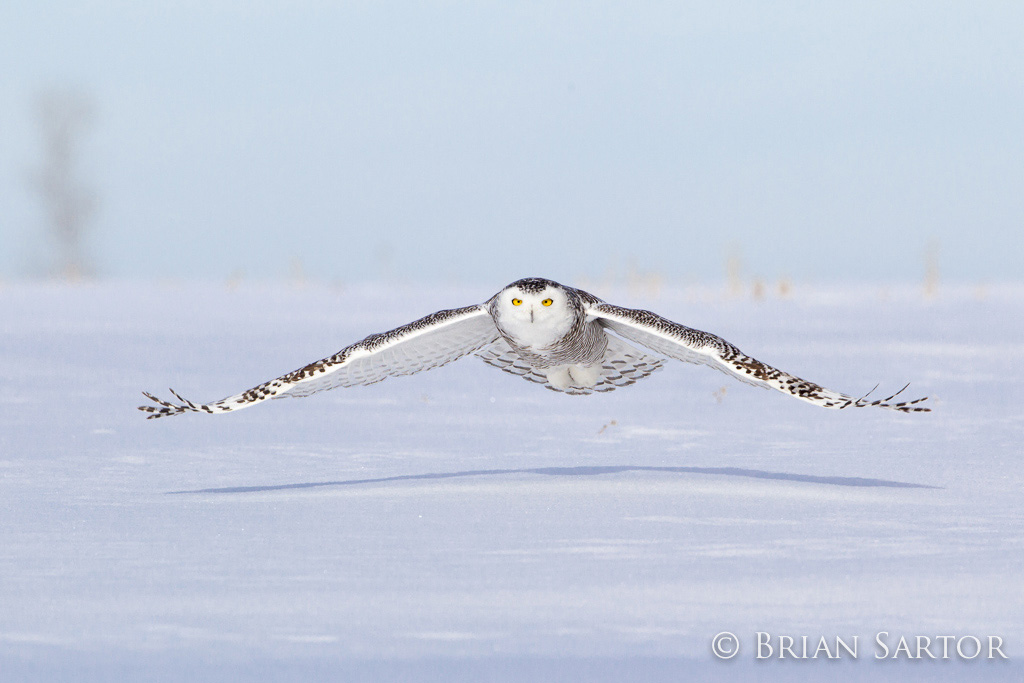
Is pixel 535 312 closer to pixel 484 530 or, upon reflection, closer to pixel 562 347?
pixel 562 347

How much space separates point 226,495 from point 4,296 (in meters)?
13.8

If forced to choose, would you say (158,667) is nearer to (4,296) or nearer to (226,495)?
(226,495)

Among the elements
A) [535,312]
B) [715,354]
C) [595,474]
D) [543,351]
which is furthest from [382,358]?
[715,354]

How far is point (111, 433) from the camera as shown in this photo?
9.48 metres

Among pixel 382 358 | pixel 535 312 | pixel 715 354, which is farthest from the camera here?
pixel 382 358

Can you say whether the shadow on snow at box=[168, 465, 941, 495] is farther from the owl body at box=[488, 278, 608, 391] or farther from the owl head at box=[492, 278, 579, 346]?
the owl head at box=[492, 278, 579, 346]

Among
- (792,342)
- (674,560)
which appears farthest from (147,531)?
(792,342)

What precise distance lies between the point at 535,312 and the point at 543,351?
392 mm

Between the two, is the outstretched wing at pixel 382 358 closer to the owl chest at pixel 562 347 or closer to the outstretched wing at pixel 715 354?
the owl chest at pixel 562 347

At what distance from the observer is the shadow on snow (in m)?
7.54

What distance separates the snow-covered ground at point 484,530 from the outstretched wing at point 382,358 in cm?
51

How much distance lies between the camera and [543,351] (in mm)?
7723

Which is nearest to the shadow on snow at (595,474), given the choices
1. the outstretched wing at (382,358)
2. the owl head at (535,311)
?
the outstretched wing at (382,358)

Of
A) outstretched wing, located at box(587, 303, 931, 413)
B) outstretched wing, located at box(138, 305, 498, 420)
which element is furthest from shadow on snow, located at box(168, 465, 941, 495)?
outstretched wing, located at box(587, 303, 931, 413)
